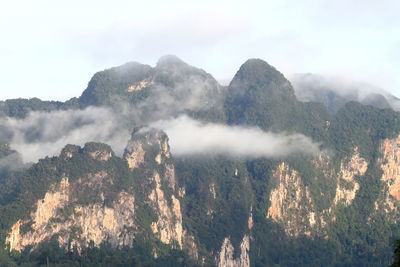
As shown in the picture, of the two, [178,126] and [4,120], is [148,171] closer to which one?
[178,126]

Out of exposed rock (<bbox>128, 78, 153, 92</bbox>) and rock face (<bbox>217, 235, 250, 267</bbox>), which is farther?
exposed rock (<bbox>128, 78, 153, 92</bbox>)

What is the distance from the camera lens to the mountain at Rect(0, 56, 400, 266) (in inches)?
4948

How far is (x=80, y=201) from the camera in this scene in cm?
12725

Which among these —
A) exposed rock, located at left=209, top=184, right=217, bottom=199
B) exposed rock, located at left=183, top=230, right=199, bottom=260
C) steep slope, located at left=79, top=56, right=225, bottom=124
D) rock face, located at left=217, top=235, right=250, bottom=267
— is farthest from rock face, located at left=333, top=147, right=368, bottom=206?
exposed rock, located at left=183, top=230, right=199, bottom=260

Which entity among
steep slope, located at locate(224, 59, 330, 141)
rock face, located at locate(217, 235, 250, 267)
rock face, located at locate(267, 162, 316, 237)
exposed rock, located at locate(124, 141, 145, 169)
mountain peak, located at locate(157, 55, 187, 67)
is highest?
mountain peak, located at locate(157, 55, 187, 67)

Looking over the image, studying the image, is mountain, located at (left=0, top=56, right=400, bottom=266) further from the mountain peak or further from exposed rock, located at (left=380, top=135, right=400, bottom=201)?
the mountain peak

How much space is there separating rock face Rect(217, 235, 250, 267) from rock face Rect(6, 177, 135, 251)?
16.6 m

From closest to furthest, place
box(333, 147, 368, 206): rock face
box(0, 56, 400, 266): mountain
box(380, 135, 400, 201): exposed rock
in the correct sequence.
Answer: box(0, 56, 400, 266): mountain, box(333, 147, 368, 206): rock face, box(380, 135, 400, 201): exposed rock

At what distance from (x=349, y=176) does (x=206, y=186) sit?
24272 mm

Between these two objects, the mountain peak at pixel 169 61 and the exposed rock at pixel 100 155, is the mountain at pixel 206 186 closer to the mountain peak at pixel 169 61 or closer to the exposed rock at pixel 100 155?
the exposed rock at pixel 100 155

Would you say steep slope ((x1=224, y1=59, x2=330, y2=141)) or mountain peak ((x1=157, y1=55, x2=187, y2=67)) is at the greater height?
mountain peak ((x1=157, y1=55, x2=187, y2=67))

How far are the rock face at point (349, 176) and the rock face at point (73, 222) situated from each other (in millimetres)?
37950

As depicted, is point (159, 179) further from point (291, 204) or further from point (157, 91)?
point (157, 91)

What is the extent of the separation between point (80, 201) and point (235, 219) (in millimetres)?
27837
